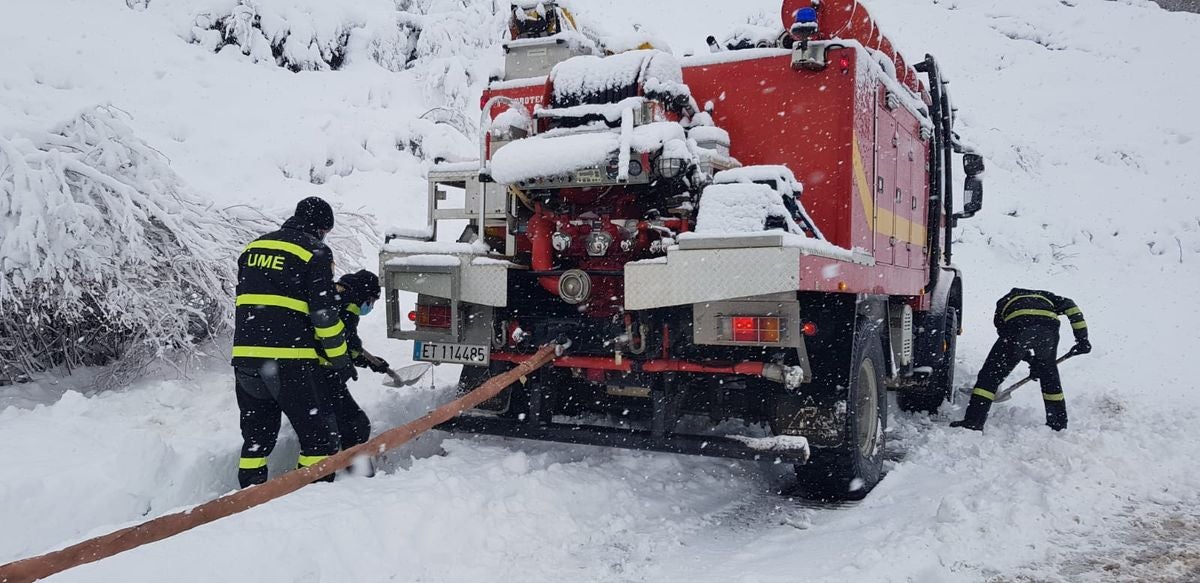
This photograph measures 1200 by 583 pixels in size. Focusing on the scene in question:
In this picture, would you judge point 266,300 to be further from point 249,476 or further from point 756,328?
point 756,328

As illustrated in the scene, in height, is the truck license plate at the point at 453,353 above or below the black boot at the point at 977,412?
above

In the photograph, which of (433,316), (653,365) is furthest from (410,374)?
(653,365)

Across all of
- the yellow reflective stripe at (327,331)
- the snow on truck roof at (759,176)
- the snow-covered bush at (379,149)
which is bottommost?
the yellow reflective stripe at (327,331)

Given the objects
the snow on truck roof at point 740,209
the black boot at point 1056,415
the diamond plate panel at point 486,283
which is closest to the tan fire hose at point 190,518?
the diamond plate panel at point 486,283

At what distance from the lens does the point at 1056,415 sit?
20.9 feet

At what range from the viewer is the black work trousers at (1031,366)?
6395mm

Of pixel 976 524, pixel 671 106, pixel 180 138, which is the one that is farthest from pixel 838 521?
pixel 180 138

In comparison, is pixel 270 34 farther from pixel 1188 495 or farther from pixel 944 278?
pixel 1188 495

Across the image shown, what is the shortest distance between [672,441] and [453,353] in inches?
55.8

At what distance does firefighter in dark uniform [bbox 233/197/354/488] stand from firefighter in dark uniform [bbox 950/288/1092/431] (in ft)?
16.5

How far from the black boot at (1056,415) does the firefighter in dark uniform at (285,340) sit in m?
5.35

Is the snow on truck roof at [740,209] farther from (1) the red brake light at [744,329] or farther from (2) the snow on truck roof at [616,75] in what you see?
(2) the snow on truck roof at [616,75]

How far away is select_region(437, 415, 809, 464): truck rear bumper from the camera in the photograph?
14.0ft

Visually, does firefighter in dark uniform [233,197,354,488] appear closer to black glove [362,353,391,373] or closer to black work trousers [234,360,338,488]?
black work trousers [234,360,338,488]
